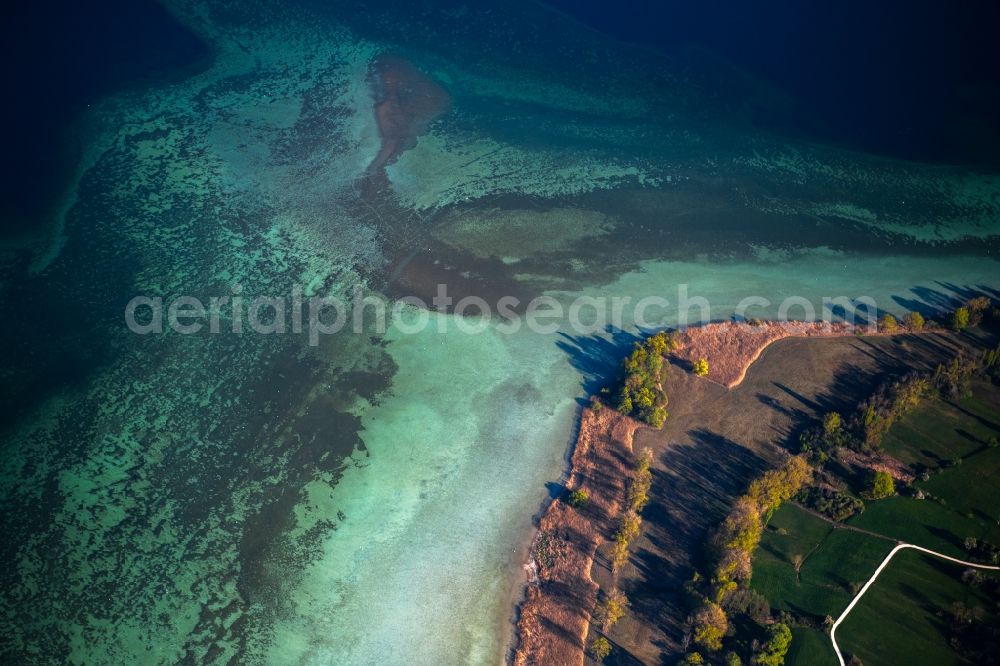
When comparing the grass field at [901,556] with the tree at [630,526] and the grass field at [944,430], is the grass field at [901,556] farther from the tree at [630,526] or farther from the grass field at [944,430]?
the tree at [630,526]

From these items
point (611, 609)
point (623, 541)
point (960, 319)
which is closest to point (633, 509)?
point (623, 541)

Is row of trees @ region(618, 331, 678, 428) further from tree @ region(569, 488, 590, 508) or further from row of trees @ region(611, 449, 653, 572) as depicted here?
tree @ region(569, 488, 590, 508)

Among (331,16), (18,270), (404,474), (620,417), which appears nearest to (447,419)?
(404,474)

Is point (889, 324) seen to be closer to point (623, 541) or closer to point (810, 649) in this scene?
point (810, 649)

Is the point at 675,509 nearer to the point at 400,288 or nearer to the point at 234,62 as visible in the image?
the point at 400,288

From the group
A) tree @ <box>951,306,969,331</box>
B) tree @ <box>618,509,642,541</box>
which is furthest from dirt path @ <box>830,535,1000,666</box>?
tree @ <box>951,306,969,331</box>

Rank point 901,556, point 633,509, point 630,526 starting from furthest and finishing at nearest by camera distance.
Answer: point 633,509, point 630,526, point 901,556
